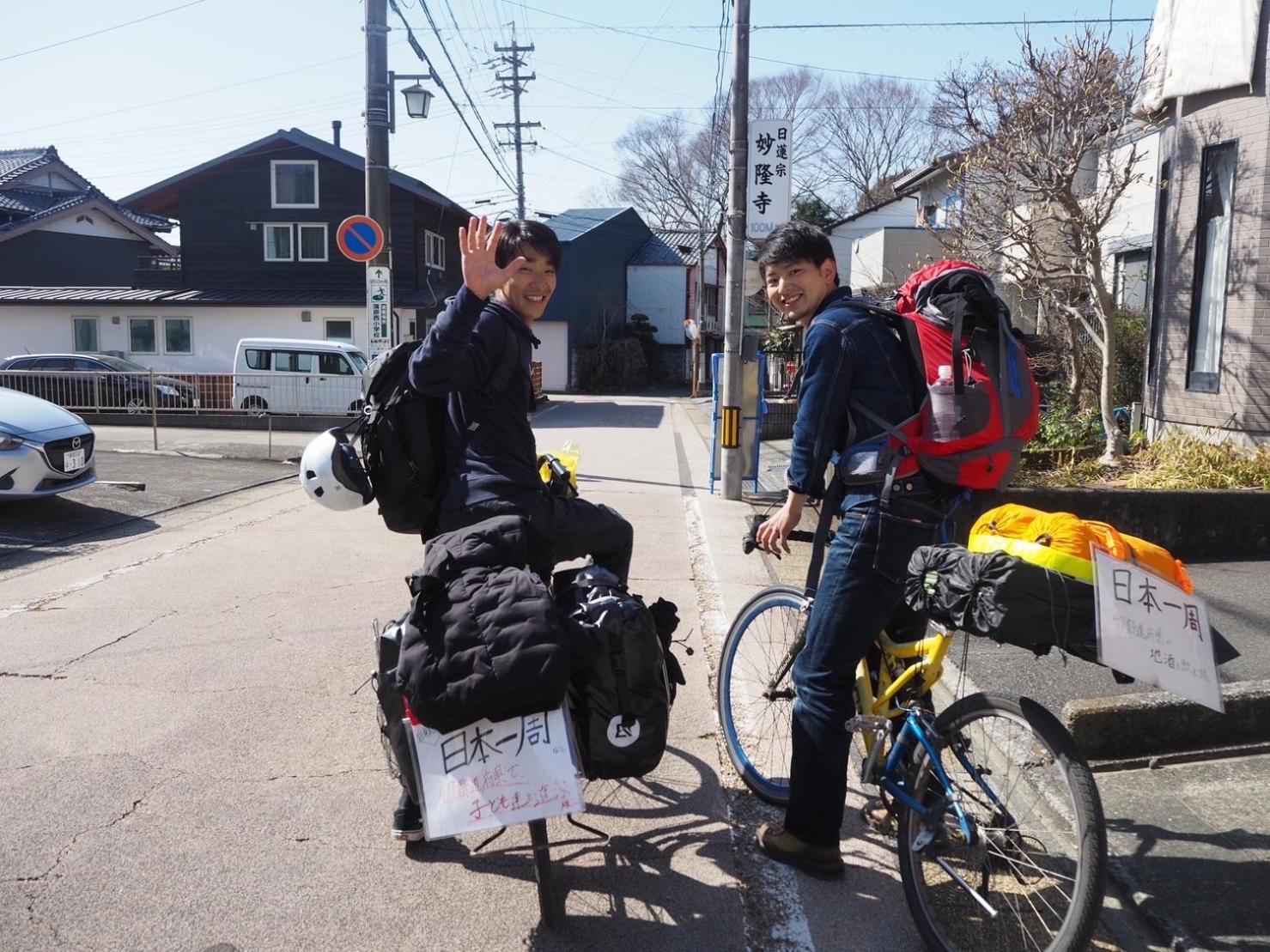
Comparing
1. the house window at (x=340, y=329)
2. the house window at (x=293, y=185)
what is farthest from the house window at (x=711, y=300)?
the house window at (x=340, y=329)

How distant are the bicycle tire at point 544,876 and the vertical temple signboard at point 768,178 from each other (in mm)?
9684

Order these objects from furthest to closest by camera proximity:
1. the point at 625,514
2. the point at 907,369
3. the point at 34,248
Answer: the point at 34,248
the point at 625,514
the point at 907,369

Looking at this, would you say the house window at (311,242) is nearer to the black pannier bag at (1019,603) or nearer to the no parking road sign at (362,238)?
the no parking road sign at (362,238)

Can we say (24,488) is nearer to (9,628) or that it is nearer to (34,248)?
(9,628)

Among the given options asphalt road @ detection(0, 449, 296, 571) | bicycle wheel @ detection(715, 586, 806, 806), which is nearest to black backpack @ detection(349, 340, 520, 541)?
bicycle wheel @ detection(715, 586, 806, 806)

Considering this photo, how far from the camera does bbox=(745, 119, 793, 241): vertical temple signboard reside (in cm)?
1161

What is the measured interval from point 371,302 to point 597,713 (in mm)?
10259

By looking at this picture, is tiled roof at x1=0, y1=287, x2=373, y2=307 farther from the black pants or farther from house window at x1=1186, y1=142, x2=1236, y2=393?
the black pants

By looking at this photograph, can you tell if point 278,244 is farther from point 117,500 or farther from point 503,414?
point 503,414

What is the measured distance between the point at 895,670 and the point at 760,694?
891 millimetres

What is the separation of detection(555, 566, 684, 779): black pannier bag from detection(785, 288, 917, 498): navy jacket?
2.29ft

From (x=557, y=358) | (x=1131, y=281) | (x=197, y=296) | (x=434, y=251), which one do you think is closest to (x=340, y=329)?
(x=197, y=296)

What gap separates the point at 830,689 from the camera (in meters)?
3.01

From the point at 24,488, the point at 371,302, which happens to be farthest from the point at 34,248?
the point at 24,488
